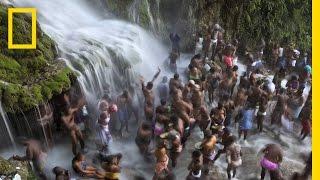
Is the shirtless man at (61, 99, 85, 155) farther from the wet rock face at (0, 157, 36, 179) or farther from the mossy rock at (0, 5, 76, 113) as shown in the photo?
the wet rock face at (0, 157, 36, 179)

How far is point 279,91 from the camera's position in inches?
310

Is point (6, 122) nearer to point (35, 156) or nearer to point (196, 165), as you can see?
point (35, 156)

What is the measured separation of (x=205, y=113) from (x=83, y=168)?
1765 mm

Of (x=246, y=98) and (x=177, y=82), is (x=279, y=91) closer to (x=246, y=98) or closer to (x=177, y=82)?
(x=246, y=98)

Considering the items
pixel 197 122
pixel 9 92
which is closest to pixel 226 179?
pixel 197 122

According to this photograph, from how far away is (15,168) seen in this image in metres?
6.75

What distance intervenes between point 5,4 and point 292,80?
4.04 metres

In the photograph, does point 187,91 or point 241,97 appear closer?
point 187,91

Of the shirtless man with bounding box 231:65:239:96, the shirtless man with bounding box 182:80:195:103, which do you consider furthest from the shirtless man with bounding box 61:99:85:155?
the shirtless man with bounding box 231:65:239:96

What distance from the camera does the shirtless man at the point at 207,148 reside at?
6.95 metres

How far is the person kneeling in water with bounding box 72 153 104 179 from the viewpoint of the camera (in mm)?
6887

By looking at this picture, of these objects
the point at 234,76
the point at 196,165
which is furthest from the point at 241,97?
the point at 196,165

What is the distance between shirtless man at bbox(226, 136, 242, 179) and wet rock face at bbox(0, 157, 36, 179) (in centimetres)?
243

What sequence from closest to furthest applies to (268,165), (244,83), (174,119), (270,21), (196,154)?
(196,154), (268,165), (174,119), (244,83), (270,21)
